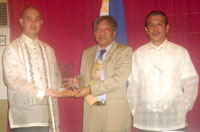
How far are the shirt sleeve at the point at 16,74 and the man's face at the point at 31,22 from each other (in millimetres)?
211

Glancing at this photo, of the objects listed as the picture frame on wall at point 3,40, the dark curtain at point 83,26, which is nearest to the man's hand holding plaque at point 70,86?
the dark curtain at point 83,26

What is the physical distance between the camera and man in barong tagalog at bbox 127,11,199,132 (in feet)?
6.54

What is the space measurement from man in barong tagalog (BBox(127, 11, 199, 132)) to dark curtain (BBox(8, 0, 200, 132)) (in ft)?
1.91

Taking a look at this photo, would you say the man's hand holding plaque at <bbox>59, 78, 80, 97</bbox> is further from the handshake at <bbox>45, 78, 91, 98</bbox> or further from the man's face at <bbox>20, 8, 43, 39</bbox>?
the man's face at <bbox>20, 8, 43, 39</bbox>

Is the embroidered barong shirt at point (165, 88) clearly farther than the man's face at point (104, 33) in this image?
No

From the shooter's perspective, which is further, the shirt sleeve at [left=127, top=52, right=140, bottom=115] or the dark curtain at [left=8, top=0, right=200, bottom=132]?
the dark curtain at [left=8, top=0, right=200, bottom=132]

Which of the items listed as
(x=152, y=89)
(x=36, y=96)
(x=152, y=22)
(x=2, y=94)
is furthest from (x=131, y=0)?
(x=2, y=94)

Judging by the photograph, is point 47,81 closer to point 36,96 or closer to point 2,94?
point 36,96

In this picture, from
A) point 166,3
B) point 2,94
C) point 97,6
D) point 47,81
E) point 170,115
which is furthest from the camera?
point 2,94

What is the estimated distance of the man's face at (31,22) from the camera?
2.22 meters

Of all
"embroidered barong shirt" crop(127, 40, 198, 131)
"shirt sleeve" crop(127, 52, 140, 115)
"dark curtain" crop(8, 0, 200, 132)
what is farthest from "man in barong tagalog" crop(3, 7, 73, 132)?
"embroidered barong shirt" crop(127, 40, 198, 131)

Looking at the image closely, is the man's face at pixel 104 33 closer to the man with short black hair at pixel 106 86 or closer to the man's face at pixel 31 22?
the man with short black hair at pixel 106 86

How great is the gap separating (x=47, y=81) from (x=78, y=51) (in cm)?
78

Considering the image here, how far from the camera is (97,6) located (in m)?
2.78
